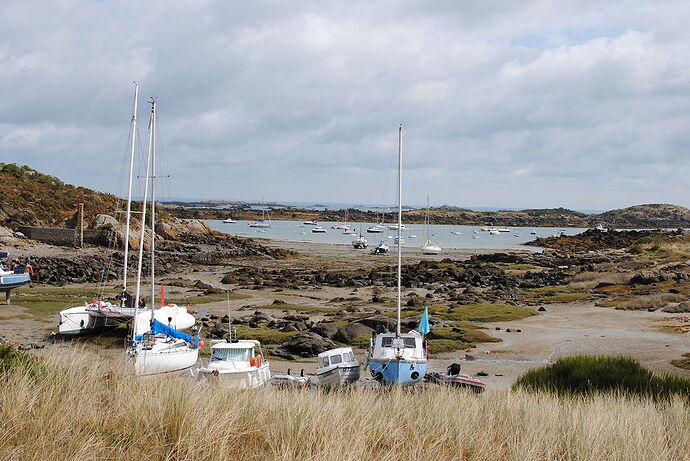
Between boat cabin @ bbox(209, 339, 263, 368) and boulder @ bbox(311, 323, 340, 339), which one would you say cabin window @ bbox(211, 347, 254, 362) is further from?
boulder @ bbox(311, 323, 340, 339)

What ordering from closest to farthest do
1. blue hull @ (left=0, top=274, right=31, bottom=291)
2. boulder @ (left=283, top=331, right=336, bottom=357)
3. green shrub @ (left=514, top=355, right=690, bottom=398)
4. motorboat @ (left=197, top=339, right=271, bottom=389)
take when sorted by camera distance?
green shrub @ (left=514, top=355, right=690, bottom=398), motorboat @ (left=197, top=339, right=271, bottom=389), boulder @ (left=283, top=331, right=336, bottom=357), blue hull @ (left=0, top=274, right=31, bottom=291)

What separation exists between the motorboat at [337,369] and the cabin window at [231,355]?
7.46ft

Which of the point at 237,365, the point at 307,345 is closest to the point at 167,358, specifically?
the point at 237,365

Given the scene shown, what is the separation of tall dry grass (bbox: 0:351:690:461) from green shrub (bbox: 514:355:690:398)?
5.08 metres

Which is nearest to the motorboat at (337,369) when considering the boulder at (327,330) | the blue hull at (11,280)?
the boulder at (327,330)

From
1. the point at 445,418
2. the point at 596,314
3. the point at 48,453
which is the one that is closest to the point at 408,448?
the point at 445,418

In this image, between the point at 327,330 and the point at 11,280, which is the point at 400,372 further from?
the point at 11,280

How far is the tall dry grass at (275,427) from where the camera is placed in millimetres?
6504

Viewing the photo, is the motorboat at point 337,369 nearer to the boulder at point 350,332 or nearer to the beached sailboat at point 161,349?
the beached sailboat at point 161,349

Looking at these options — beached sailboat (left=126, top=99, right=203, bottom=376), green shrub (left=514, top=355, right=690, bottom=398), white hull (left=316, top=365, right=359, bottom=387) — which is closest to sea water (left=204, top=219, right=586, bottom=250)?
beached sailboat (left=126, top=99, right=203, bottom=376)

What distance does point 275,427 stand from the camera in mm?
7316

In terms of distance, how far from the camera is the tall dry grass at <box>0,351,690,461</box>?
6504mm

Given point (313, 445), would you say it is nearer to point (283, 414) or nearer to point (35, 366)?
point (283, 414)

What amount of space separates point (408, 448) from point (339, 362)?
40.9 feet
